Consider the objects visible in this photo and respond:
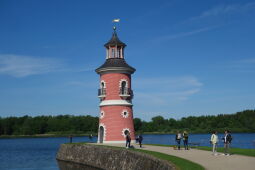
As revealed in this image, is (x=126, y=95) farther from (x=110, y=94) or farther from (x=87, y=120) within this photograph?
(x=87, y=120)

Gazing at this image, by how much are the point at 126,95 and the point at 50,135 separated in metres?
95.8

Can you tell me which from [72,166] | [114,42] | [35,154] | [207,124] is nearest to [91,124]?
[207,124]

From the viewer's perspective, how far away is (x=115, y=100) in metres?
34.8

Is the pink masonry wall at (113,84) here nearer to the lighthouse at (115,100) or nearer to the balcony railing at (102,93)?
the lighthouse at (115,100)

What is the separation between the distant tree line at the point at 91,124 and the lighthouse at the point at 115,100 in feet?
282

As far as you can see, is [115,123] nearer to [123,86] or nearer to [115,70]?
[123,86]

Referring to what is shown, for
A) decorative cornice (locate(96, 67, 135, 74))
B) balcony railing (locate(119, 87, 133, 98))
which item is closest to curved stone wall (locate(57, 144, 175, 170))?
balcony railing (locate(119, 87, 133, 98))

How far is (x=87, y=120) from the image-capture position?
125 meters

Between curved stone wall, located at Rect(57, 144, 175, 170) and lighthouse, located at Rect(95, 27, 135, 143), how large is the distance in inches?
139

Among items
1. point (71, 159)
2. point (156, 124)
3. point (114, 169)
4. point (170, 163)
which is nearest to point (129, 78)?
point (71, 159)

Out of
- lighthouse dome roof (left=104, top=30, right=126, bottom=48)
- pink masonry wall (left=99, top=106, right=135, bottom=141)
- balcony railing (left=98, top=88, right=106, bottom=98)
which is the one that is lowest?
pink masonry wall (left=99, top=106, right=135, bottom=141)

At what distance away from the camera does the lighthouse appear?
34469mm

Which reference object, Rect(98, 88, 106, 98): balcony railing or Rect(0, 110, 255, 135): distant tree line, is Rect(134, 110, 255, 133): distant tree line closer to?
Rect(0, 110, 255, 135): distant tree line

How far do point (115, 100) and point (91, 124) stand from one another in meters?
90.0
